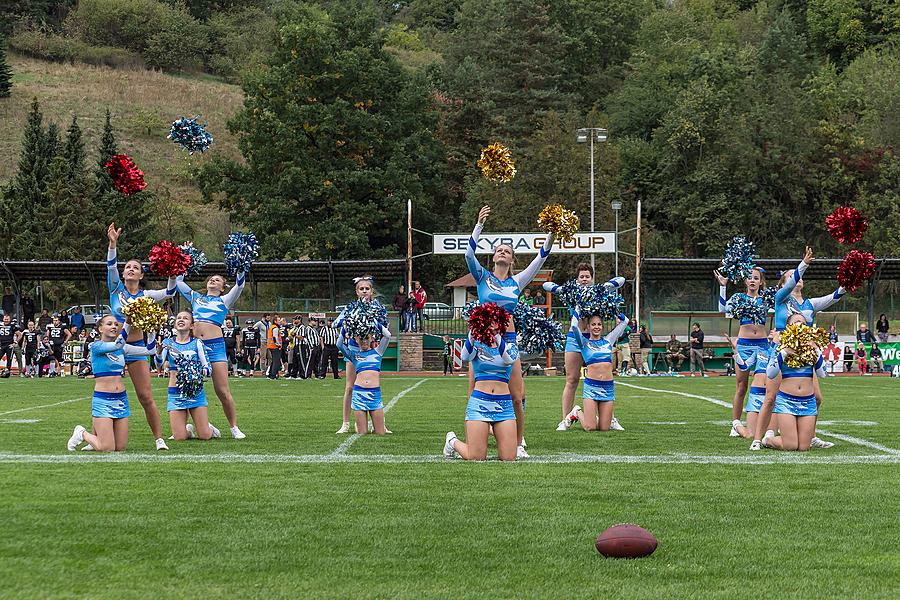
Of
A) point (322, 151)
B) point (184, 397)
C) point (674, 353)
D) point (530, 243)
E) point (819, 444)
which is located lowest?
point (674, 353)

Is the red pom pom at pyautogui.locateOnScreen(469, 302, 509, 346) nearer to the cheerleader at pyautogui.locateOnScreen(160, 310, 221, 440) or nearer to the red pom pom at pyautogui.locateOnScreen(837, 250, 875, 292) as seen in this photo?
the red pom pom at pyautogui.locateOnScreen(837, 250, 875, 292)

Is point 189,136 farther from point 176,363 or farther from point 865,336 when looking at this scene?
point 865,336

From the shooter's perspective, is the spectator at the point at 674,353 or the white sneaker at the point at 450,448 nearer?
the white sneaker at the point at 450,448

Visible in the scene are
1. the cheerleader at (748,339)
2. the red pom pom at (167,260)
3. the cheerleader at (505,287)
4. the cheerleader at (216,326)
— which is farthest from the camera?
the cheerleader at (748,339)

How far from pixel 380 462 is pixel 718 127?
5775cm

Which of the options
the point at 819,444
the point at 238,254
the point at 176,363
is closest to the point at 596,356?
the point at 819,444

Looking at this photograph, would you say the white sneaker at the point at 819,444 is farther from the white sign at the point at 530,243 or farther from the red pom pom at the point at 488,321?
the white sign at the point at 530,243

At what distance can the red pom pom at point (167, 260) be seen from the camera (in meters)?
11.8

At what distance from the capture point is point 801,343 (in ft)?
35.7

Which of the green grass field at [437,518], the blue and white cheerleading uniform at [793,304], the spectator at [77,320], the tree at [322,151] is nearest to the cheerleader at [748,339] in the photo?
the blue and white cheerleading uniform at [793,304]

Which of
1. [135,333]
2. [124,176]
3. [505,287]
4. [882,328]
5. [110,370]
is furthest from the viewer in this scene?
[882,328]

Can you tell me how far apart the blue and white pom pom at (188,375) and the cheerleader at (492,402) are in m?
3.52

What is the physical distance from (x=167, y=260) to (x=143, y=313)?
3.67 feet

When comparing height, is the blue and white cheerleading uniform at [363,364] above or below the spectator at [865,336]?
above
